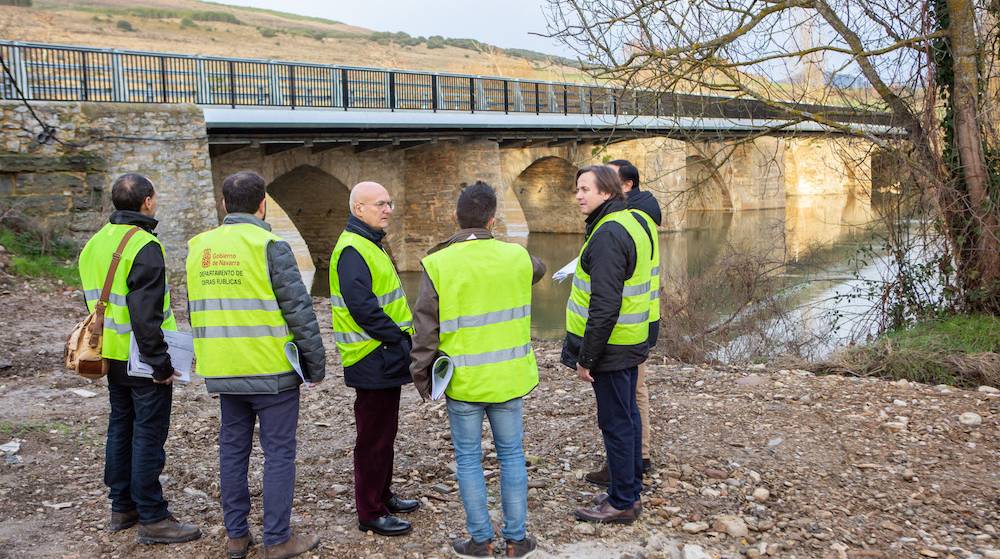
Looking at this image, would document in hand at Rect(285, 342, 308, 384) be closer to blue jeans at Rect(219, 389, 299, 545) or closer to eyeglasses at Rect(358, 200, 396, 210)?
blue jeans at Rect(219, 389, 299, 545)

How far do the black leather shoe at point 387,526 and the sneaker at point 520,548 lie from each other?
1.76 feet

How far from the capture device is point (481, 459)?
3.83m

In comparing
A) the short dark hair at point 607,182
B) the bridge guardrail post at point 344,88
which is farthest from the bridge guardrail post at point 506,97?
the short dark hair at point 607,182

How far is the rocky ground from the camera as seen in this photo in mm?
4148

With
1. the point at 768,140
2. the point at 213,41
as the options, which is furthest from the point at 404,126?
the point at 213,41

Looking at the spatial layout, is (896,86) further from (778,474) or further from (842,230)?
(842,230)

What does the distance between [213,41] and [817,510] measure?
65.1m

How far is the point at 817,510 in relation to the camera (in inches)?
177

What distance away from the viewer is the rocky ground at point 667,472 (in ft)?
13.6

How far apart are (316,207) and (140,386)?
19.3 m

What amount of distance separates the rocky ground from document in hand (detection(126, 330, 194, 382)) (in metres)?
0.80

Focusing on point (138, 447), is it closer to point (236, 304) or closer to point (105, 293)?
point (105, 293)

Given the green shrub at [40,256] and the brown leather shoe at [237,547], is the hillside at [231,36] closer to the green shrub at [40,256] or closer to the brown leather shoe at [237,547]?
the green shrub at [40,256]

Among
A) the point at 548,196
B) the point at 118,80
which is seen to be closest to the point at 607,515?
the point at 118,80
